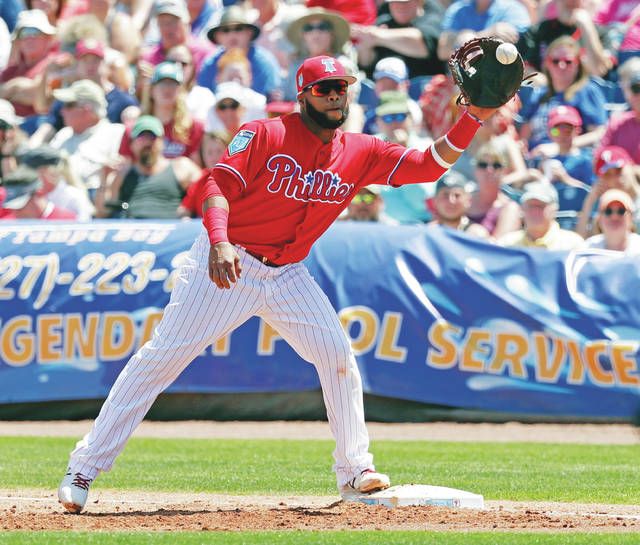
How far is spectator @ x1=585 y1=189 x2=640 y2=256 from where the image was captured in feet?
36.8

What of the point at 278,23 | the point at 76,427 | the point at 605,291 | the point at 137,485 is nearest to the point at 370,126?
the point at 278,23

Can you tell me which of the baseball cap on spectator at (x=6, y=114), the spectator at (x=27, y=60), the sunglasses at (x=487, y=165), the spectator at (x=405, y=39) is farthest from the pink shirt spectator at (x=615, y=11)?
the baseball cap on spectator at (x=6, y=114)


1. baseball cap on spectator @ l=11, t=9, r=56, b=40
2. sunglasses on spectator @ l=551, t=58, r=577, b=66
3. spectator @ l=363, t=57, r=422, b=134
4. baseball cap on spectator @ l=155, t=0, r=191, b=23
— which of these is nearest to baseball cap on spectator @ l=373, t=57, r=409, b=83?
spectator @ l=363, t=57, r=422, b=134

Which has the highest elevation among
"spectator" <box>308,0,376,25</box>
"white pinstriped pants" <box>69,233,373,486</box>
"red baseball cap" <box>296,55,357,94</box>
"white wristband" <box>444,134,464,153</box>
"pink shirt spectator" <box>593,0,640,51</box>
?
"pink shirt spectator" <box>593,0,640,51</box>

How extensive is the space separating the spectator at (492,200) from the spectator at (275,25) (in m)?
3.24

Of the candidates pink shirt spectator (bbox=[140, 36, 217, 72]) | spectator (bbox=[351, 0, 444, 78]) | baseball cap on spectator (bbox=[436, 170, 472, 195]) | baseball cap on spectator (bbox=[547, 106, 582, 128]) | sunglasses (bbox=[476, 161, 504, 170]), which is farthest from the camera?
pink shirt spectator (bbox=[140, 36, 217, 72])

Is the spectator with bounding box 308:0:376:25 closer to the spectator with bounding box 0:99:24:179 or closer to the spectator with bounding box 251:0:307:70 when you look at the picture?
the spectator with bounding box 251:0:307:70

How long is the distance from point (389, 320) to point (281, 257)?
187 inches

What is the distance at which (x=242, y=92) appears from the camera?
13.3m

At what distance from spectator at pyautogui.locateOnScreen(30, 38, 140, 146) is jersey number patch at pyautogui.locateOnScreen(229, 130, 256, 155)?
8.06 m

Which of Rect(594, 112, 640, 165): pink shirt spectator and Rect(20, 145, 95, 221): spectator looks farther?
Rect(594, 112, 640, 165): pink shirt spectator

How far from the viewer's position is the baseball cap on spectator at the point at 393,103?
503 inches

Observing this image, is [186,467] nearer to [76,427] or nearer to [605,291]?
[76,427]

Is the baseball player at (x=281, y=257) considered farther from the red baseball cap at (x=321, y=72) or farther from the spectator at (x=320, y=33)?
the spectator at (x=320, y=33)
